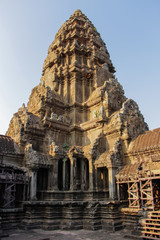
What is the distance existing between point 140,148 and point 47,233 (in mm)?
9151

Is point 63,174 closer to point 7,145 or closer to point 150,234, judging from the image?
point 7,145

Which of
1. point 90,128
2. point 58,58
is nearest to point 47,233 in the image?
point 90,128

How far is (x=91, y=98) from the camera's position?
23.9 m

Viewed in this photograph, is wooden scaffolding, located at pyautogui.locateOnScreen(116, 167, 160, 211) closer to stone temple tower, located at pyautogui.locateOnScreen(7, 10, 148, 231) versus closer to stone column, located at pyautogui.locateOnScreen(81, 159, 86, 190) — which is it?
stone temple tower, located at pyautogui.locateOnScreen(7, 10, 148, 231)

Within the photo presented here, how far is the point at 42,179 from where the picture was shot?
62.7 feet

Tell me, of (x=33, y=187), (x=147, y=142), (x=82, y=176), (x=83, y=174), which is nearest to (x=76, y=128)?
(x=83, y=174)

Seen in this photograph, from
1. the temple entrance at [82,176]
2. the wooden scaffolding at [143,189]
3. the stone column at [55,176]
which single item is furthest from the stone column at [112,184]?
the stone column at [55,176]

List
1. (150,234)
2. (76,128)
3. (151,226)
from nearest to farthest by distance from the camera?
1. (150,234)
2. (151,226)
3. (76,128)

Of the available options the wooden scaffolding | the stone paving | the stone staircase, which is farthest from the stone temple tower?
the stone staircase

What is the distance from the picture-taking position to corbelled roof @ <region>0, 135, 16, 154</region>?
708 inches

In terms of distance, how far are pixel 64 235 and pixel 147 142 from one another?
9.13 metres

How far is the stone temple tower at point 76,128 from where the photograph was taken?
17.3 meters

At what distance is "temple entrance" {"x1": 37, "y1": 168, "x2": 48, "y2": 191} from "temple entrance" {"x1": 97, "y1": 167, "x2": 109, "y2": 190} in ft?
15.9

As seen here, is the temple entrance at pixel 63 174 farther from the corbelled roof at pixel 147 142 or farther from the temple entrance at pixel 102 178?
the corbelled roof at pixel 147 142
